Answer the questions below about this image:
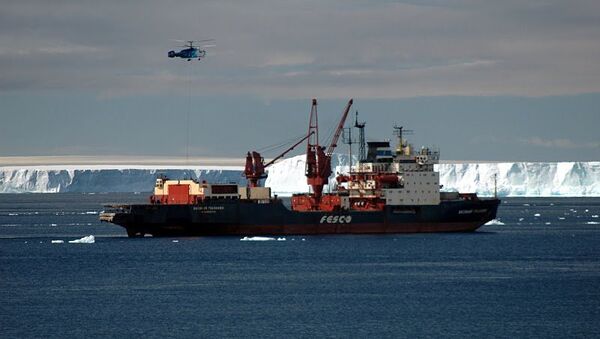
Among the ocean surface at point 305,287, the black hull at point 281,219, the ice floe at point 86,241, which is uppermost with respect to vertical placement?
the black hull at point 281,219

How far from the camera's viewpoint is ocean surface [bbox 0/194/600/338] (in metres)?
37.9

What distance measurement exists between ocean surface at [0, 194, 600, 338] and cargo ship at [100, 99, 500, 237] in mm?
1182

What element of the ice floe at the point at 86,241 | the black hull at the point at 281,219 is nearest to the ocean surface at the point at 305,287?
the black hull at the point at 281,219

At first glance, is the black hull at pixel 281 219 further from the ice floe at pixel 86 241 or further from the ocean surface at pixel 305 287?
the ice floe at pixel 86 241

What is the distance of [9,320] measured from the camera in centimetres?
3922

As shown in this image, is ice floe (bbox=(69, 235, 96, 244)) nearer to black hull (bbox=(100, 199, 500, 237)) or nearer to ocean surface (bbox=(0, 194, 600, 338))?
ocean surface (bbox=(0, 194, 600, 338))

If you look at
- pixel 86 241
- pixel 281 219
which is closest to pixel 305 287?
pixel 281 219

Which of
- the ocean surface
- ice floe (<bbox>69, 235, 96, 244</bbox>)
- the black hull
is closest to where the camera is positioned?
the ocean surface

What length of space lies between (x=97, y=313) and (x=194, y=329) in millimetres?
4877

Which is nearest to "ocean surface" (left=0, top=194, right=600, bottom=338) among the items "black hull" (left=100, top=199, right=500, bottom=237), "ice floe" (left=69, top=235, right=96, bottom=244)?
"black hull" (left=100, top=199, right=500, bottom=237)

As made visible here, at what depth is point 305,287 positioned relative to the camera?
4850cm

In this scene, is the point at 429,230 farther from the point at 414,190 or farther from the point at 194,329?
the point at 194,329

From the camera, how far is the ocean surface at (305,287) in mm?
37906

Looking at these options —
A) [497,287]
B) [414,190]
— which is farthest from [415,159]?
[497,287]
